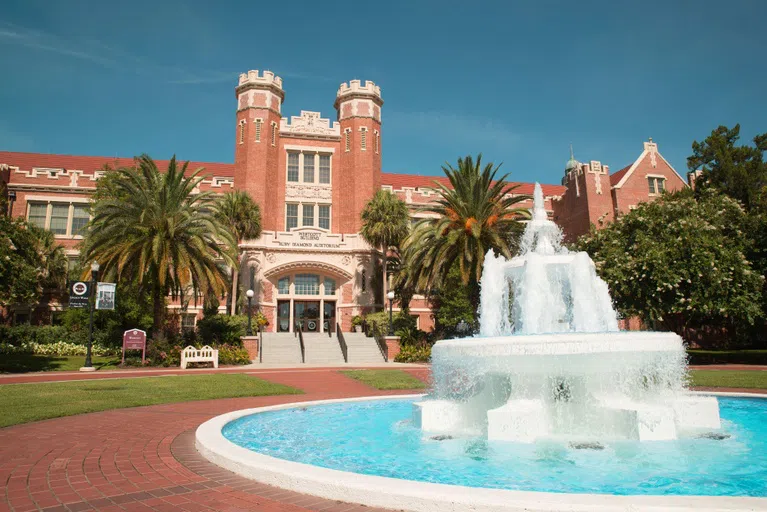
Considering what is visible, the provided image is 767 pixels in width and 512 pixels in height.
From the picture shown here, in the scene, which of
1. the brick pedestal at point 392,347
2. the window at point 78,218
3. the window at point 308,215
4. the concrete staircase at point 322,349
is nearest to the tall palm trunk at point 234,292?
the concrete staircase at point 322,349

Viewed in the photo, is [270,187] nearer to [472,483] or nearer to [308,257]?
[308,257]

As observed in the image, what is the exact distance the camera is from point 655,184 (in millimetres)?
40469

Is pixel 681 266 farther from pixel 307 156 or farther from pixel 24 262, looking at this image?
pixel 24 262

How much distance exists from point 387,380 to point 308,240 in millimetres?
21126

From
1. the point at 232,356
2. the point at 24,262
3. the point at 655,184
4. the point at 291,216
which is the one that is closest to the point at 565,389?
the point at 232,356

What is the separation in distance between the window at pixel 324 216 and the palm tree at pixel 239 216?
669cm

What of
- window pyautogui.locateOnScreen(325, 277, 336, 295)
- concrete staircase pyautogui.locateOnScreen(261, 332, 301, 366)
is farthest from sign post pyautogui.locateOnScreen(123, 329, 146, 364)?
window pyautogui.locateOnScreen(325, 277, 336, 295)

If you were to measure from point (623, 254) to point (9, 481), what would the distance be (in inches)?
973

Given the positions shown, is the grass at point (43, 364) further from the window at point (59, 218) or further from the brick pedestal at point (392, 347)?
the window at point (59, 218)

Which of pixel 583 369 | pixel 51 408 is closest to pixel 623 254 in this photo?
pixel 583 369

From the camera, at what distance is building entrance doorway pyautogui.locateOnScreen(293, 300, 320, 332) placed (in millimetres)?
36188

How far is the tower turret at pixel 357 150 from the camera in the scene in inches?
1492

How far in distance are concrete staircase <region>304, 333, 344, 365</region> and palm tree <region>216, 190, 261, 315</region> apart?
17.0 ft

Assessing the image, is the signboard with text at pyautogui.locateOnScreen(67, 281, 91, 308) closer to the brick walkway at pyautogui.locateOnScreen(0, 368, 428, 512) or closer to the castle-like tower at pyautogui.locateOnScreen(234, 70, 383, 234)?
the brick walkway at pyautogui.locateOnScreen(0, 368, 428, 512)
